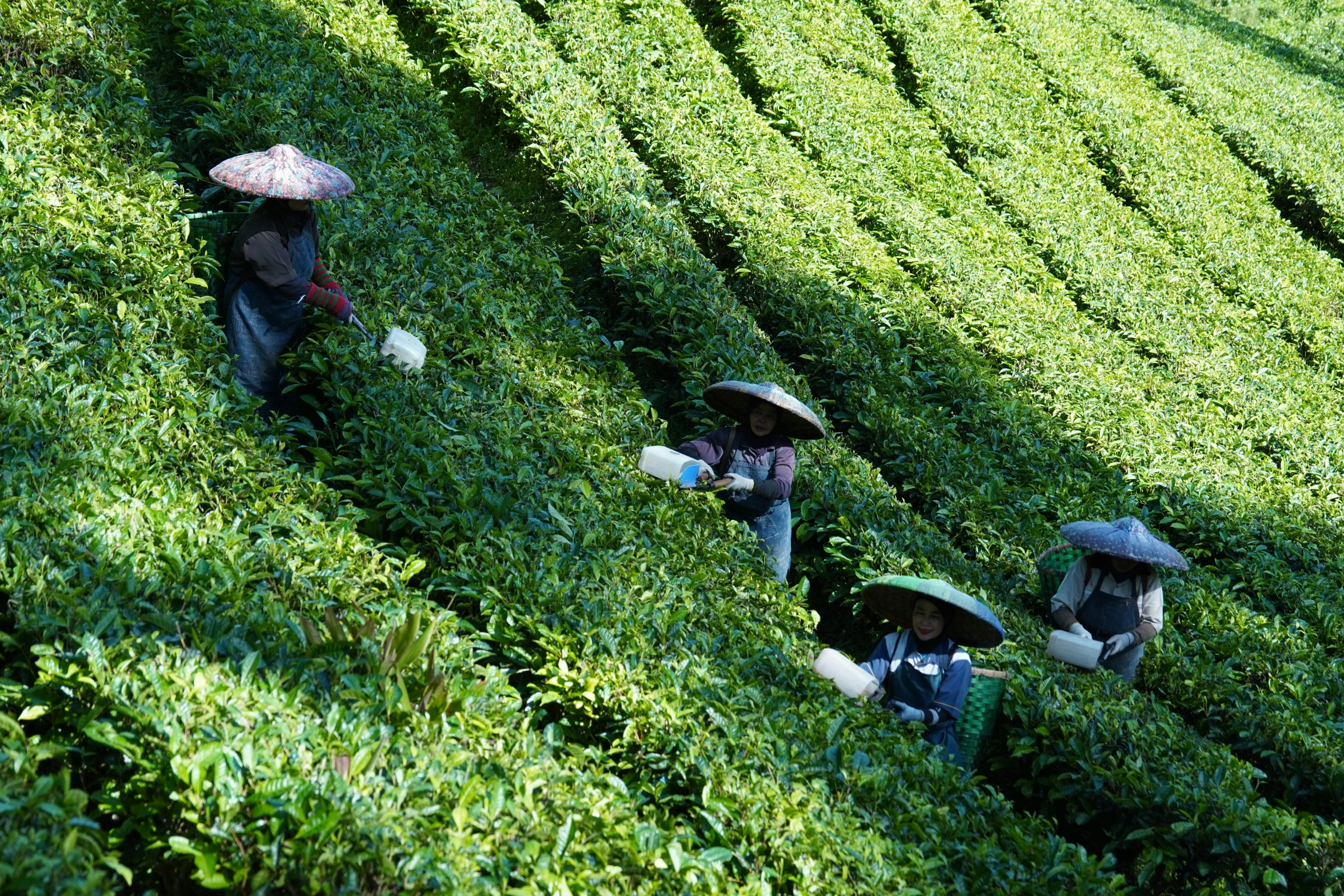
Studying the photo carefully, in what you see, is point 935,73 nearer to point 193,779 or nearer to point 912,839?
point 912,839

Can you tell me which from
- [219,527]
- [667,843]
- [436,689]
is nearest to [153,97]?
[219,527]

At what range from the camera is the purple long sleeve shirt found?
6191 mm

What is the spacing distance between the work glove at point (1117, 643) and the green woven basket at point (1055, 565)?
51 cm

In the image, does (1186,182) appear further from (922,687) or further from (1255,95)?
(922,687)

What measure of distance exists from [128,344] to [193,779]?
2.60m

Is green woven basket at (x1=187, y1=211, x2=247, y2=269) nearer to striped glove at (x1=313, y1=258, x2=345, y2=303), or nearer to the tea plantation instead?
the tea plantation

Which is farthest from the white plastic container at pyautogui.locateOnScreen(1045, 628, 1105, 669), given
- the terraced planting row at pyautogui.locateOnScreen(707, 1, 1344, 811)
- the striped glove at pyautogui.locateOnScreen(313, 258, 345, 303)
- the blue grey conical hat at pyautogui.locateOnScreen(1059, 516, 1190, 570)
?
the striped glove at pyautogui.locateOnScreen(313, 258, 345, 303)

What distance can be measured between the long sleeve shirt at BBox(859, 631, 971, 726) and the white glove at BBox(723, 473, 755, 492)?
3.68ft

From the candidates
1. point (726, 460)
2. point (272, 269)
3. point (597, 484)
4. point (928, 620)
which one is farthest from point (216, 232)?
point (928, 620)

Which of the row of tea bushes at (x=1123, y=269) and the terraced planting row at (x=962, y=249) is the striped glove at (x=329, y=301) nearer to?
the terraced planting row at (x=962, y=249)

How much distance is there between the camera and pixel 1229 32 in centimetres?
2073

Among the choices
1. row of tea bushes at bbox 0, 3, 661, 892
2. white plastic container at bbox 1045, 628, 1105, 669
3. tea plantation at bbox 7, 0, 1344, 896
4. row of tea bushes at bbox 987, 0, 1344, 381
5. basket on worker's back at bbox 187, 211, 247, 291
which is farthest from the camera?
row of tea bushes at bbox 987, 0, 1344, 381

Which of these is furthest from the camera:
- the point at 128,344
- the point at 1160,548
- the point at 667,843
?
the point at 1160,548

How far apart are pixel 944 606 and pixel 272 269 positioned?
3.55m
